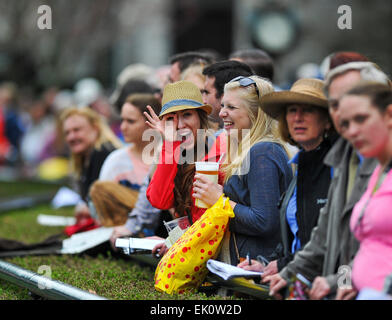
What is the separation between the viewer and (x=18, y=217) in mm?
10969

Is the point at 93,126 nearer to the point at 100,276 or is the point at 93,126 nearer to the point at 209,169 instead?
the point at 100,276

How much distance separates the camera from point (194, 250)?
194 inches

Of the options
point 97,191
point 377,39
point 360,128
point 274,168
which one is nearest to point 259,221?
point 274,168

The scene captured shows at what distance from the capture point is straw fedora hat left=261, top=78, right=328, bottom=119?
14.4 ft

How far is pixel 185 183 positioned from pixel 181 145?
326 millimetres

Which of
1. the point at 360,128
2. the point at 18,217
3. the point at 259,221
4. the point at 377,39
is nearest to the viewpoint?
the point at 360,128

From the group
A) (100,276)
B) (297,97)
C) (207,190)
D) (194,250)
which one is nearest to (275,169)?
(207,190)

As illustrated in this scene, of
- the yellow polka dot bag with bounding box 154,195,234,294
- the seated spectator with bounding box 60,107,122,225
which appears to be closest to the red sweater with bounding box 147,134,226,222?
the yellow polka dot bag with bounding box 154,195,234,294

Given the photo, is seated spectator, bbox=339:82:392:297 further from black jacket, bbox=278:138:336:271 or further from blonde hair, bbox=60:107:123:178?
blonde hair, bbox=60:107:123:178

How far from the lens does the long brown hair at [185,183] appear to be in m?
5.58

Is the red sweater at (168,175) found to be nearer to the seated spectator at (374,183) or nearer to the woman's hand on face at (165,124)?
the woman's hand on face at (165,124)
